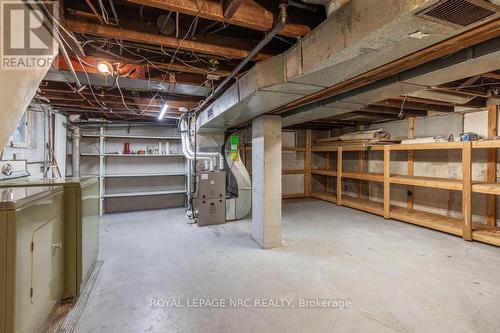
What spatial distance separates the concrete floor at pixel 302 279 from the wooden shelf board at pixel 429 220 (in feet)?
0.44

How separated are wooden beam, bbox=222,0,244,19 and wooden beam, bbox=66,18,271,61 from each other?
1.51 feet

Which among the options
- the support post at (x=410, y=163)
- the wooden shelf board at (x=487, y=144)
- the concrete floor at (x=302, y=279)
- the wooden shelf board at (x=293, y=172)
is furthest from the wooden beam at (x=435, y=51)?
the wooden shelf board at (x=293, y=172)

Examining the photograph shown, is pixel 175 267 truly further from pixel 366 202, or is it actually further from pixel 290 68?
pixel 366 202

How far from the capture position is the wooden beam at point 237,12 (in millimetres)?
1305

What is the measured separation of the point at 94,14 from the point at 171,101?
2.05 m

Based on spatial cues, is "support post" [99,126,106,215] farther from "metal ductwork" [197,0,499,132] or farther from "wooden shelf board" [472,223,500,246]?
"wooden shelf board" [472,223,500,246]

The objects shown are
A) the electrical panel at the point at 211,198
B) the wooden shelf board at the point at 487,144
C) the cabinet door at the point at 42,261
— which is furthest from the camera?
the electrical panel at the point at 211,198

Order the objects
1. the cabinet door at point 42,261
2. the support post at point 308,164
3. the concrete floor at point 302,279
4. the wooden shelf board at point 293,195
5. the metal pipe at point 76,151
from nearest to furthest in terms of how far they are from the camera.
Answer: the cabinet door at point 42,261 < the concrete floor at point 302,279 < the metal pipe at point 76,151 < the wooden shelf board at point 293,195 < the support post at point 308,164

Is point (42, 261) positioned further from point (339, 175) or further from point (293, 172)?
point (293, 172)

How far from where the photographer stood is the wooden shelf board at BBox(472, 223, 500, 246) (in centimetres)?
312

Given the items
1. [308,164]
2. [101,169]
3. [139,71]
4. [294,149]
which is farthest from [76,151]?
[308,164]

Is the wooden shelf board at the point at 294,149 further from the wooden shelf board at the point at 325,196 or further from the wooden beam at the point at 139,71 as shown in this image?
the wooden beam at the point at 139,71

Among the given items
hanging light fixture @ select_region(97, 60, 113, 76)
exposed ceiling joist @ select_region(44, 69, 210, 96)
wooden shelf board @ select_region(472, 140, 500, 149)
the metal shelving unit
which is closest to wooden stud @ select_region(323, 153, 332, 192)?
wooden shelf board @ select_region(472, 140, 500, 149)

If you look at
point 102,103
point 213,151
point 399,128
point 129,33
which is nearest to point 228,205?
point 213,151
